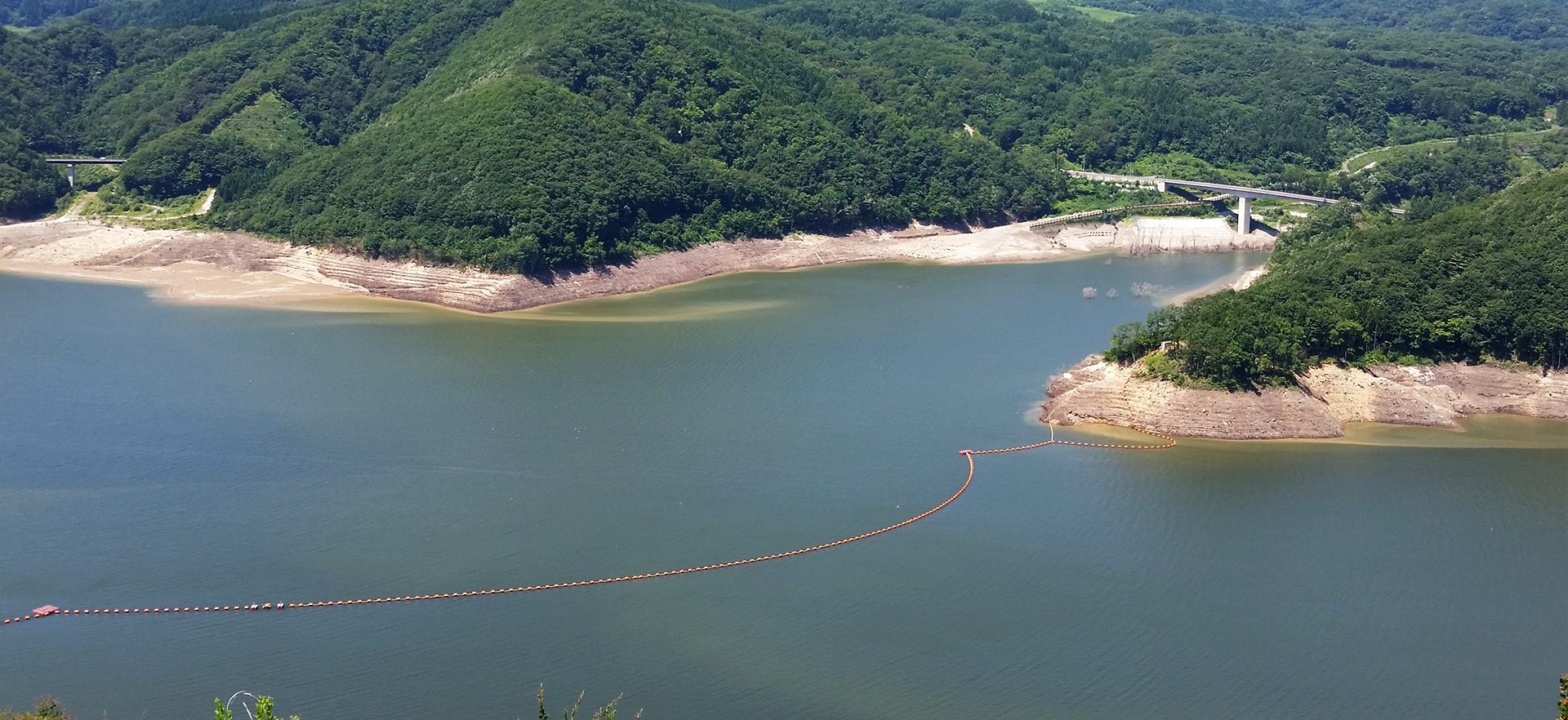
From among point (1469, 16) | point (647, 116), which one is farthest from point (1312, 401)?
point (1469, 16)

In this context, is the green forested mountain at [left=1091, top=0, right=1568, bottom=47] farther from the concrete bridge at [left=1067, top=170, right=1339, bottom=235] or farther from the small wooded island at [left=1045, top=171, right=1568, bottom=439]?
the small wooded island at [left=1045, top=171, right=1568, bottom=439]

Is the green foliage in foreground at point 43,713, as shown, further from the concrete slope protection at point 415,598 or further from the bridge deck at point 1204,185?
the bridge deck at point 1204,185

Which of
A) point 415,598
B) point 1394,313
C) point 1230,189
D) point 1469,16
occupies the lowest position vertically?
point 415,598

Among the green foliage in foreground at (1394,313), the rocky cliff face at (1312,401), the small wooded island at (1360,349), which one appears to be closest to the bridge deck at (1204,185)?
the green foliage in foreground at (1394,313)

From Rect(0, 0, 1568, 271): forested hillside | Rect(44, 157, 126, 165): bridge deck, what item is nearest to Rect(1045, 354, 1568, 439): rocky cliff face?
Rect(0, 0, 1568, 271): forested hillside

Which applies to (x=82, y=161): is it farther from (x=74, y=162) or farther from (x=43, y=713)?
(x=43, y=713)

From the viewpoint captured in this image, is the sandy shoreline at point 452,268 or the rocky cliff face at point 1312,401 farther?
the sandy shoreline at point 452,268
